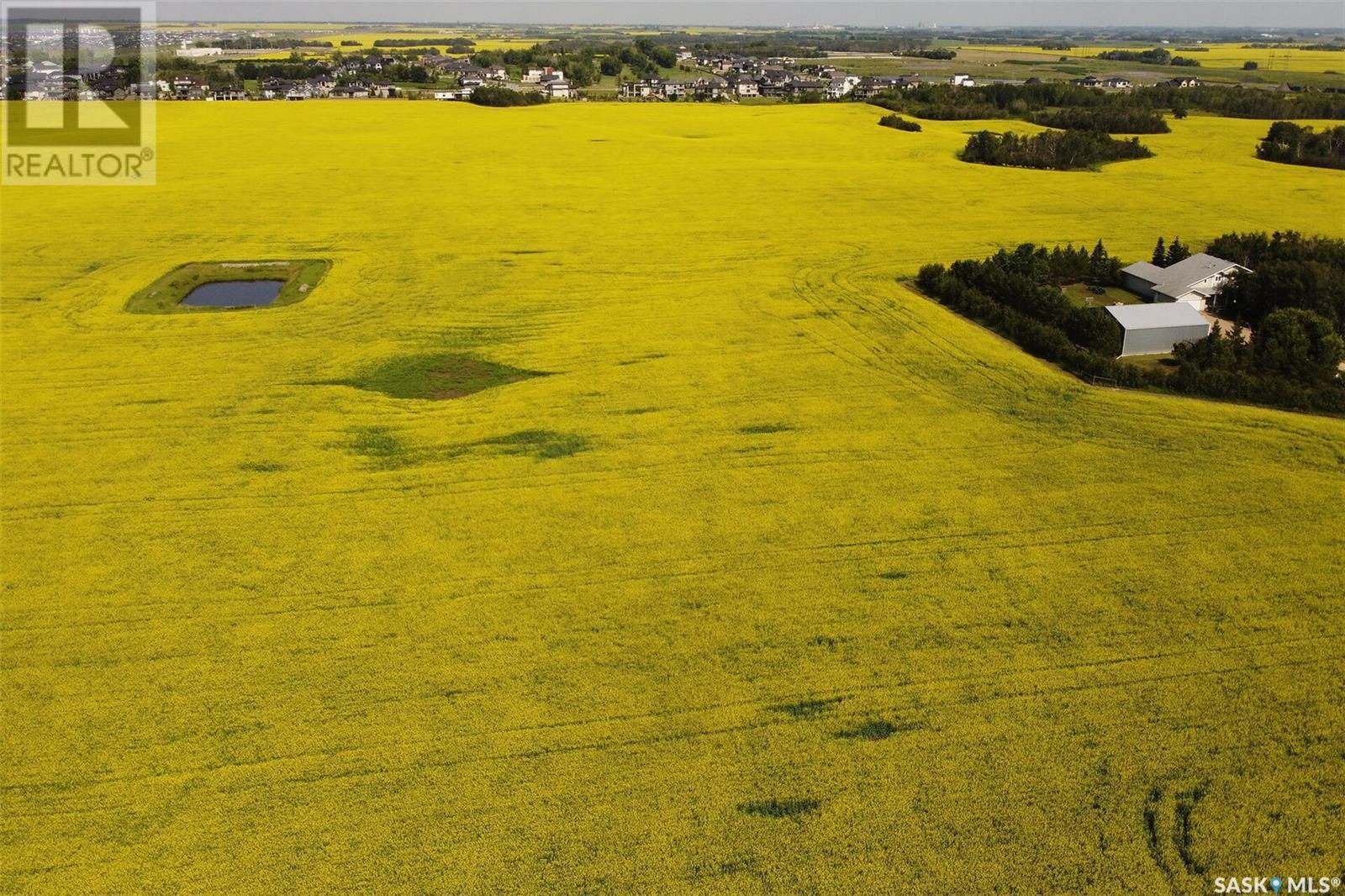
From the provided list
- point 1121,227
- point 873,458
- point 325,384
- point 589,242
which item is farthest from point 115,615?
point 1121,227


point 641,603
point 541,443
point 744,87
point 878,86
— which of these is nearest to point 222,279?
point 541,443

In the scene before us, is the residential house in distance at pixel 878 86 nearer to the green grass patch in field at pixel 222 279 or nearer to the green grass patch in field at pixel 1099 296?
the green grass patch in field at pixel 1099 296

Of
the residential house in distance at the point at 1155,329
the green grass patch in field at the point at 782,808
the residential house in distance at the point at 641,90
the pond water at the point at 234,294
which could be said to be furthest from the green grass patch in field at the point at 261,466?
→ the residential house in distance at the point at 641,90

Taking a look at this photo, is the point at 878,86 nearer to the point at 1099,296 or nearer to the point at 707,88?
the point at 707,88

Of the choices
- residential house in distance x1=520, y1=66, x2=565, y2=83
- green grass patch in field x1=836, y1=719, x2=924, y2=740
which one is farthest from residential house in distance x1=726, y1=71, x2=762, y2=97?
green grass patch in field x1=836, y1=719, x2=924, y2=740

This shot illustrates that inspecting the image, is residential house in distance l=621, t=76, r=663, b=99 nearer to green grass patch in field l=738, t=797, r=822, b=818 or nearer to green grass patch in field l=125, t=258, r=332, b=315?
green grass patch in field l=125, t=258, r=332, b=315

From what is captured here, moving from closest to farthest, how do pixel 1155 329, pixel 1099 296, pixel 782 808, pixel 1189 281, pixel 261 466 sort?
1. pixel 782 808
2. pixel 261 466
3. pixel 1155 329
4. pixel 1189 281
5. pixel 1099 296
